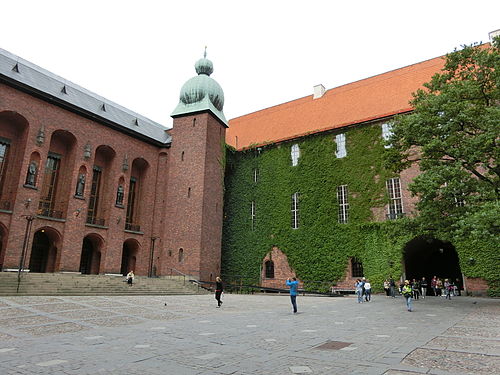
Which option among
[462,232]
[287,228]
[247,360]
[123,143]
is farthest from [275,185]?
[247,360]

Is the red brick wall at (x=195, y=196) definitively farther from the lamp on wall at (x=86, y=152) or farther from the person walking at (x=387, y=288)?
the person walking at (x=387, y=288)

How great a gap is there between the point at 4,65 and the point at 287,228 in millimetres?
21439

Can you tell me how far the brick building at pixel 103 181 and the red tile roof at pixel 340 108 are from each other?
15.1ft

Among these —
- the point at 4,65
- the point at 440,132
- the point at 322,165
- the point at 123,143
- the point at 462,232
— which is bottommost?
the point at 462,232

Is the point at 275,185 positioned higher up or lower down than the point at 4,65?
lower down

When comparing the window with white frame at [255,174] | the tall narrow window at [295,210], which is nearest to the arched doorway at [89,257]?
the window with white frame at [255,174]

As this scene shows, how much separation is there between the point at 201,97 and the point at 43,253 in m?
16.4

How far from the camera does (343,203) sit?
24766 millimetres

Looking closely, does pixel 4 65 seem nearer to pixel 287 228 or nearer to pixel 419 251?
pixel 287 228

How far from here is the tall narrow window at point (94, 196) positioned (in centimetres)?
2609

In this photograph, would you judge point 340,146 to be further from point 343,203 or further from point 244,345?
point 244,345

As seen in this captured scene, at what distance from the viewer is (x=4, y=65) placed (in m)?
22.6

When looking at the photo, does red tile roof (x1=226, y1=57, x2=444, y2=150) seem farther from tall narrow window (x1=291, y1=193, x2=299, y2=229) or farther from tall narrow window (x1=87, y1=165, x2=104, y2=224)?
tall narrow window (x1=87, y1=165, x2=104, y2=224)

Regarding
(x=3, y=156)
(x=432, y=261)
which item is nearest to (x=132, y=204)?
(x=3, y=156)
